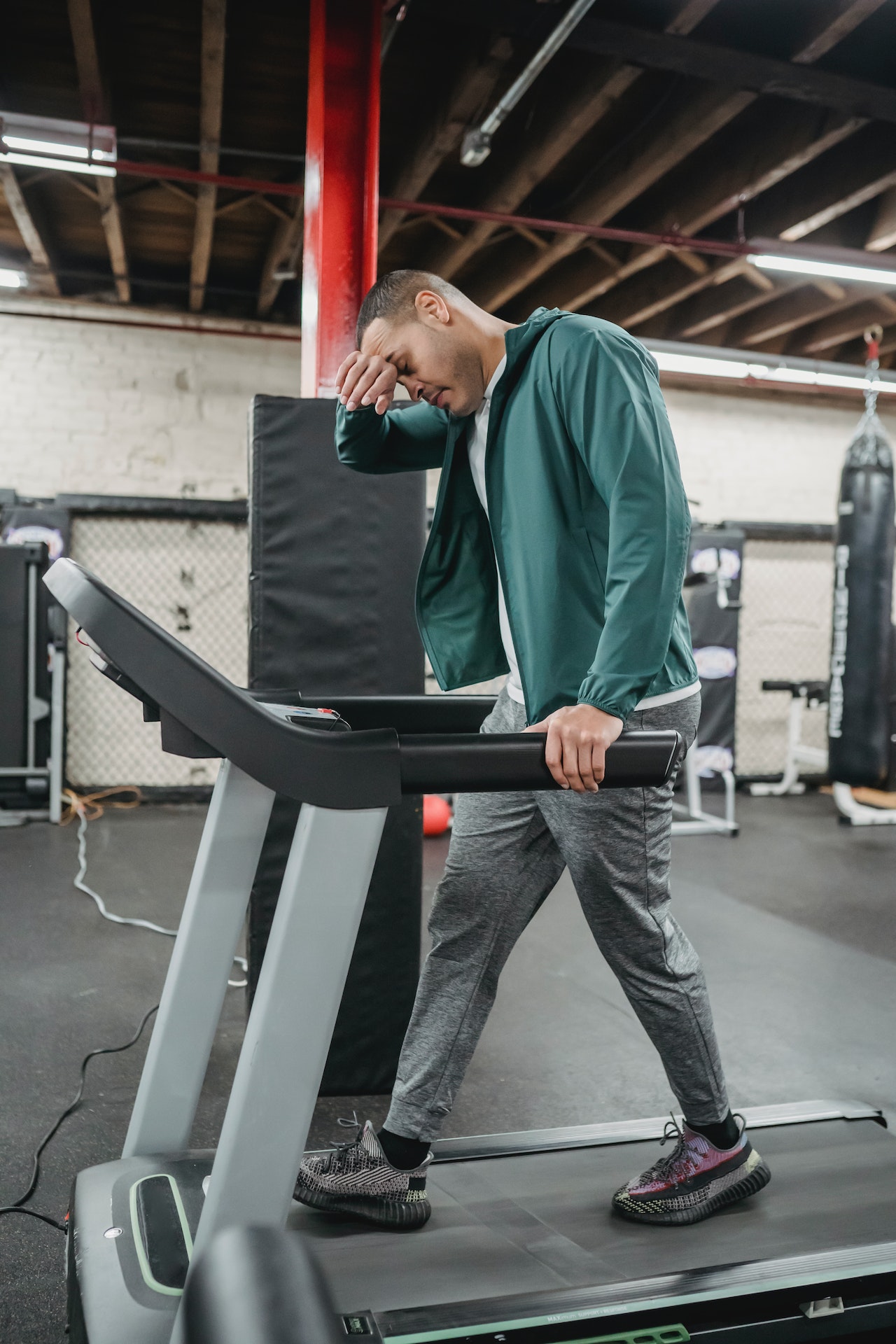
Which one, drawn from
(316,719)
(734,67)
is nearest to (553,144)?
(734,67)

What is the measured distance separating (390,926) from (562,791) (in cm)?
96

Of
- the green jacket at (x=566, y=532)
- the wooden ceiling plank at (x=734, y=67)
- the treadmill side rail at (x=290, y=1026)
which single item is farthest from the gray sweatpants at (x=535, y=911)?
the wooden ceiling plank at (x=734, y=67)

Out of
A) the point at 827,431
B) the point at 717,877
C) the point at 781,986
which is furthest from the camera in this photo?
the point at 827,431

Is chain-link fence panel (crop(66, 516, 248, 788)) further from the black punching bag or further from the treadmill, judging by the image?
the treadmill

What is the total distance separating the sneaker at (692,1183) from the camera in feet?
5.23

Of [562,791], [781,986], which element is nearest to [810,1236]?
[562,791]

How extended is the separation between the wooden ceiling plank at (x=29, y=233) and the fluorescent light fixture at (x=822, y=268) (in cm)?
352

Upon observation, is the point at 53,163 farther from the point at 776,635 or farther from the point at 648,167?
the point at 776,635

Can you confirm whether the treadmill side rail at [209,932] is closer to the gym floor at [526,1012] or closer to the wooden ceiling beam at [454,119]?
the gym floor at [526,1012]

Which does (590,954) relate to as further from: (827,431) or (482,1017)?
(827,431)

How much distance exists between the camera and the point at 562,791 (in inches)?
59.4

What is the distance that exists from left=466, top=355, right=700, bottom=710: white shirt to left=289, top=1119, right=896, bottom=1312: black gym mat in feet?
2.62

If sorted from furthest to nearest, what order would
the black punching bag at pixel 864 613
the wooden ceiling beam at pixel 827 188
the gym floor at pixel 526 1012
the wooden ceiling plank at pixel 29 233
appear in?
the black punching bag at pixel 864 613
the wooden ceiling plank at pixel 29 233
the wooden ceiling beam at pixel 827 188
the gym floor at pixel 526 1012

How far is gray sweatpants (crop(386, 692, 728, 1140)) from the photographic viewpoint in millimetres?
1494
